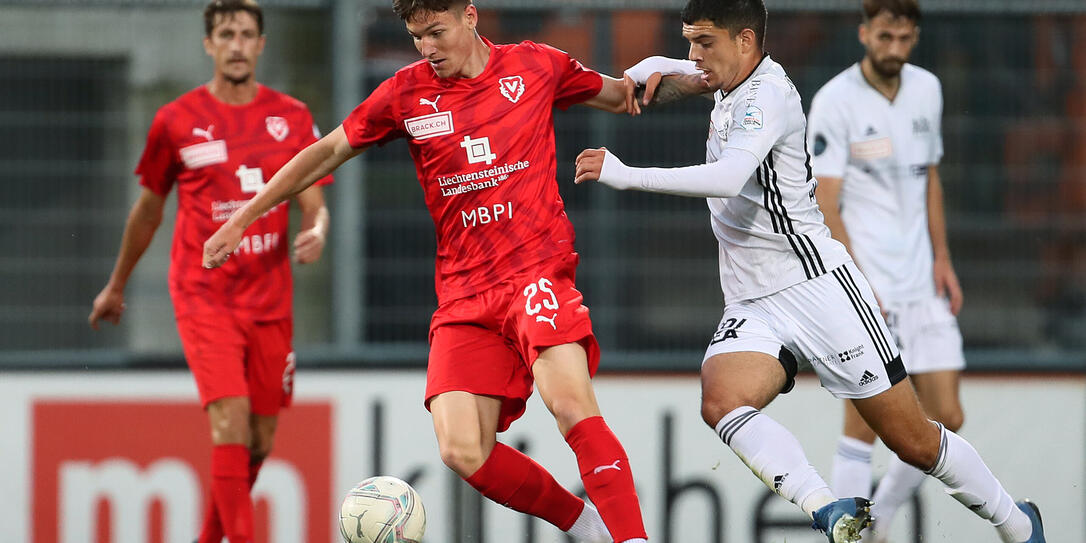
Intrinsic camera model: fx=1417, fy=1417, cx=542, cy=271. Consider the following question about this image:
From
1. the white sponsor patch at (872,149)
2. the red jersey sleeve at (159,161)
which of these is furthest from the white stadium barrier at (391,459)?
the white sponsor patch at (872,149)

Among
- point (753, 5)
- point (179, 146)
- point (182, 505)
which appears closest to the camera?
point (753, 5)

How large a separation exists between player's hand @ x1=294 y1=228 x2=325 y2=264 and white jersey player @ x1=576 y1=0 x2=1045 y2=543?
63.9 inches

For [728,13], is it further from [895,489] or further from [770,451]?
[895,489]

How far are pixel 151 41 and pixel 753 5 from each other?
3880 mm

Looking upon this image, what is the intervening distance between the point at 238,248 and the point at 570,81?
5.57 ft

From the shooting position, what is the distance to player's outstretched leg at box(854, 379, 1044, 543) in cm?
468

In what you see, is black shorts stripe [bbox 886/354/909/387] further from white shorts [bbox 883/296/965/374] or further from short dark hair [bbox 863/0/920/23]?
short dark hair [bbox 863/0/920/23]

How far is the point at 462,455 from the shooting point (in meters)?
4.68

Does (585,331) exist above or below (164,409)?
above

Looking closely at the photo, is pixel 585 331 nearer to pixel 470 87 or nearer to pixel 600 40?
pixel 470 87

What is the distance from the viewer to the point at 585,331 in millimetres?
4695

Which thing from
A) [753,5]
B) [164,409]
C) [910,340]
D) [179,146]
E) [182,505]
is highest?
[753,5]

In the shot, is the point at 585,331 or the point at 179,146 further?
the point at 179,146

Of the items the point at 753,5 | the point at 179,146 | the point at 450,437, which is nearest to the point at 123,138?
the point at 179,146
